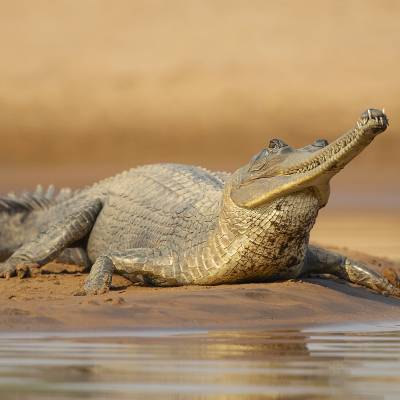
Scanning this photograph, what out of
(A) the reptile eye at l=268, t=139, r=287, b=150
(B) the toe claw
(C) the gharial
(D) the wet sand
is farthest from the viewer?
(B) the toe claw

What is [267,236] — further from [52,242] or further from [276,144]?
[52,242]

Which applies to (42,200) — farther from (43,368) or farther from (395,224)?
(395,224)

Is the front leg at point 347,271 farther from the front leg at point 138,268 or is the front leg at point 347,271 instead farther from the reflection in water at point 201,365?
the reflection in water at point 201,365

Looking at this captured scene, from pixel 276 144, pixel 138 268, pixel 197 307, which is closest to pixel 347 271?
pixel 138 268

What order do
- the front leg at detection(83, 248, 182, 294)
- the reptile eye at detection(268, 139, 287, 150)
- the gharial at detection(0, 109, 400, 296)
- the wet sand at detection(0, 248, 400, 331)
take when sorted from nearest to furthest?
1. the wet sand at detection(0, 248, 400, 331)
2. the gharial at detection(0, 109, 400, 296)
3. the reptile eye at detection(268, 139, 287, 150)
4. the front leg at detection(83, 248, 182, 294)

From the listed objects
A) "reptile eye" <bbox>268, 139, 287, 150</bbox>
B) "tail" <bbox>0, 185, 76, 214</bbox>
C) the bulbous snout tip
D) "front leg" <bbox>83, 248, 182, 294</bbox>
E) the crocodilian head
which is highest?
the bulbous snout tip

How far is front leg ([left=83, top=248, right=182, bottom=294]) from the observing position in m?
9.65

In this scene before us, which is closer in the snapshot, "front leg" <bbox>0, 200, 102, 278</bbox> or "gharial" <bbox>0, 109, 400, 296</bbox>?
"gharial" <bbox>0, 109, 400, 296</bbox>

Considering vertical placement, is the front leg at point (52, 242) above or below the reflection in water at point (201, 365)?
above

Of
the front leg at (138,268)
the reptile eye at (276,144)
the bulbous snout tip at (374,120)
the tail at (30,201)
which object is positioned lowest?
the front leg at (138,268)

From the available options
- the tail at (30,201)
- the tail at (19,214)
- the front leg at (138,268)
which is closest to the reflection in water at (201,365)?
the front leg at (138,268)

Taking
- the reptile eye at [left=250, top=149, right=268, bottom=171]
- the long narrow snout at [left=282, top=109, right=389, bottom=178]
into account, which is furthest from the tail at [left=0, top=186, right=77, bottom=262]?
the long narrow snout at [left=282, top=109, right=389, bottom=178]

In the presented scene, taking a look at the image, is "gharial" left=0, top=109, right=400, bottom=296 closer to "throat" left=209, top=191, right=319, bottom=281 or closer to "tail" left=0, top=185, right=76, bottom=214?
"throat" left=209, top=191, right=319, bottom=281

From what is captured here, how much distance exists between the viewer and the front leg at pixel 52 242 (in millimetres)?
11328
